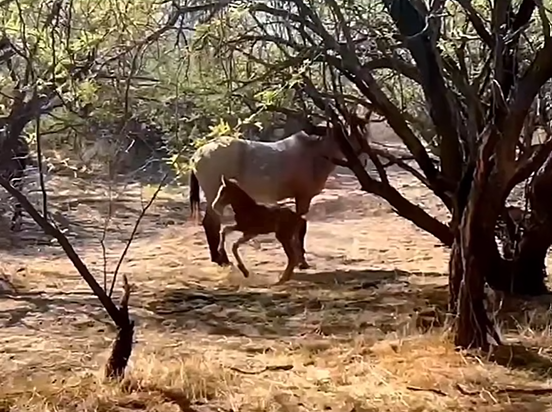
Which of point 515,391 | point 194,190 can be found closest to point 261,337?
point 515,391

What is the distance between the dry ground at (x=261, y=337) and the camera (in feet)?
9.71

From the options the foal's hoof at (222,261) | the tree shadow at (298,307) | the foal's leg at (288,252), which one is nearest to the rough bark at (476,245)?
the tree shadow at (298,307)

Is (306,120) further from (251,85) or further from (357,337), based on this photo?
(357,337)

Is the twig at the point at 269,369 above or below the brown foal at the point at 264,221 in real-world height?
below

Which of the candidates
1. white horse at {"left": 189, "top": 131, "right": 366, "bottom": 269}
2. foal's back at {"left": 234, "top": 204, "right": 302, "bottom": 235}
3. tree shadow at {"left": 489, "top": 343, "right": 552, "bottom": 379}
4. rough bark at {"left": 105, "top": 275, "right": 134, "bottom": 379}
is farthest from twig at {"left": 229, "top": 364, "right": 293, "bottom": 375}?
white horse at {"left": 189, "top": 131, "right": 366, "bottom": 269}

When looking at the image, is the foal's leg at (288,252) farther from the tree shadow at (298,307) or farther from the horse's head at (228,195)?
the horse's head at (228,195)

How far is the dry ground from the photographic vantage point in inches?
117

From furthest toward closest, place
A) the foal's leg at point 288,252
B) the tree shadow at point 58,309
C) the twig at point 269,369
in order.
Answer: the foal's leg at point 288,252 → the tree shadow at point 58,309 → the twig at point 269,369

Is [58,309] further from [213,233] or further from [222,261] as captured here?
[213,233]

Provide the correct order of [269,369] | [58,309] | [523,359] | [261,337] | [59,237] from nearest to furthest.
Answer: [59,237] < [269,369] < [523,359] < [261,337] < [58,309]

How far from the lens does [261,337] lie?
3943 millimetres

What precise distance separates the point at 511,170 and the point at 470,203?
19cm

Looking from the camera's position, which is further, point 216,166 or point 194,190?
point 194,190

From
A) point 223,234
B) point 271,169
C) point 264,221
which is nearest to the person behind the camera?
point 264,221
